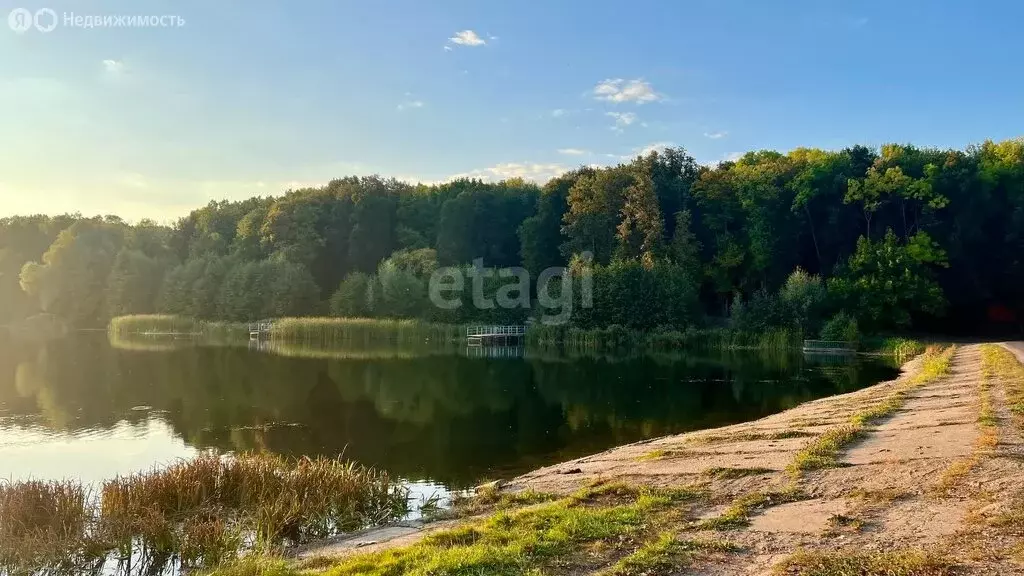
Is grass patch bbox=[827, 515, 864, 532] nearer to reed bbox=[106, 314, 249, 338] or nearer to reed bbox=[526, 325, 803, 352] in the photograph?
reed bbox=[526, 325, 803, 352]

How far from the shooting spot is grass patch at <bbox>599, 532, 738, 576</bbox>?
5719 millimetres

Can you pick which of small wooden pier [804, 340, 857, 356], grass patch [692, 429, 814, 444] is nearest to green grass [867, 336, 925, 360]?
small wooden pier [804, 340, 857, 356]

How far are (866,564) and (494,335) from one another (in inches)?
1778

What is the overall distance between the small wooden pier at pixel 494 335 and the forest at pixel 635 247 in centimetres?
347

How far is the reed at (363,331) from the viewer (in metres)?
51.0

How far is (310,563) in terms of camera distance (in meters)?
7.00

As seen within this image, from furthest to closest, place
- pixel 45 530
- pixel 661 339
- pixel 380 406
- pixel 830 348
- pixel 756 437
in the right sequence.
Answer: pixel 661 339 → pixel 830 348 → pixel 380 406 → pixel 756 437 → pixel 45 530

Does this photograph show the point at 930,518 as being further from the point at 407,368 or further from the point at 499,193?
the point at 499,193

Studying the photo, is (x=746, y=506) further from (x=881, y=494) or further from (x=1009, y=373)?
(x=1009, y=373)

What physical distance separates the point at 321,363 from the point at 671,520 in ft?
97.6

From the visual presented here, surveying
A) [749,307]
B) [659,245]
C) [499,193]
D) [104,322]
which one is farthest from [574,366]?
[104,322]

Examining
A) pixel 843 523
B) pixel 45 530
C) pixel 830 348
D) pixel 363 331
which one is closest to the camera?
pixel 843 523

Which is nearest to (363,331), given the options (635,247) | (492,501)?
(635,247)

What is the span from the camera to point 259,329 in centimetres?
5550
